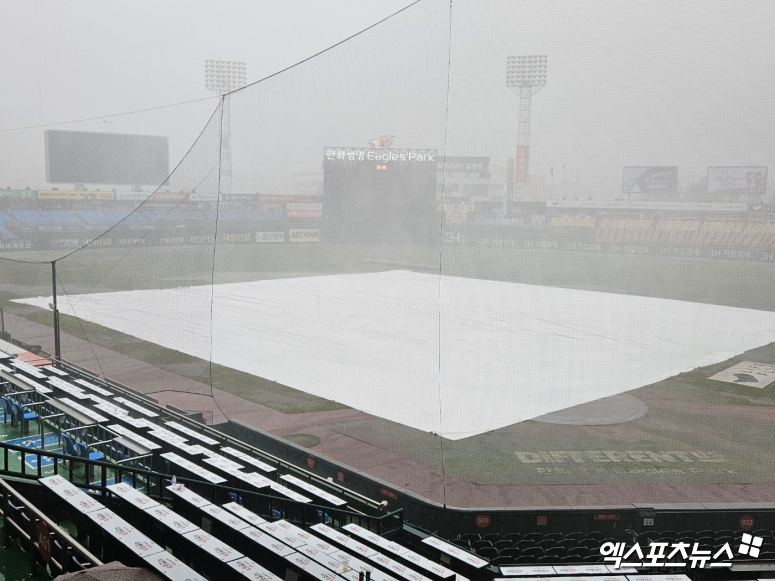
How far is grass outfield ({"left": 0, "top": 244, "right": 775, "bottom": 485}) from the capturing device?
4.86 metres

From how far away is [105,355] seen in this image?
8703mm

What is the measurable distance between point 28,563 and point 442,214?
3139 millimetres

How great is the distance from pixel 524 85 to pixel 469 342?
6.27ft

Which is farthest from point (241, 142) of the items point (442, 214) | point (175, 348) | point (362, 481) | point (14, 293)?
point (14, 293)

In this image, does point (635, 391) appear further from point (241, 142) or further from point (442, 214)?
point (241, 142)

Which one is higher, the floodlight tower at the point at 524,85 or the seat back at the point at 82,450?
the floodlight tower at the point at 524,85

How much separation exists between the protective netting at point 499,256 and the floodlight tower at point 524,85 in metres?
0.02

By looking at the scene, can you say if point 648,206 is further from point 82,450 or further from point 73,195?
point 73,195

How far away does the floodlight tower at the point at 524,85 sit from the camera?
4770mm

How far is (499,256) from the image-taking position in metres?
4.99

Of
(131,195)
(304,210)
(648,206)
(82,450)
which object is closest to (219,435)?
(82,450)

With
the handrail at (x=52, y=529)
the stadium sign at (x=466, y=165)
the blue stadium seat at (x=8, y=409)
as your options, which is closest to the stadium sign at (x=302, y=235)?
the stadium sign at (x=466, y=165)

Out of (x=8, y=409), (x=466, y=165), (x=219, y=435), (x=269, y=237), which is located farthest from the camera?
(x=8, y=409)

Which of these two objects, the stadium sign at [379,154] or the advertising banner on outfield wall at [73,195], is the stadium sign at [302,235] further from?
the advertising banner on outfield wall at [73,195]
